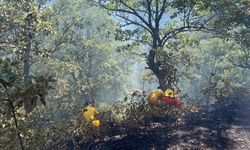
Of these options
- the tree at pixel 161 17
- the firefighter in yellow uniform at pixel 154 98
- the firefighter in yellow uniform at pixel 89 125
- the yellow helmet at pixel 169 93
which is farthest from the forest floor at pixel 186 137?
the tree at pixel 161 17

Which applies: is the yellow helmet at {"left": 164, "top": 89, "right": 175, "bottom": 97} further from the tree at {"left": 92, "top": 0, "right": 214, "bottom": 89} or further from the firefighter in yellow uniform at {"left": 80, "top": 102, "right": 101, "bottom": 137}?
the firefighter in yellow uniform at {"left": 80, "top": 102, "right": 101, "bottom": 137}

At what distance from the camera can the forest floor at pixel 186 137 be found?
10008 mm

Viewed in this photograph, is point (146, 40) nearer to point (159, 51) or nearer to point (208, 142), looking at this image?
point (159, 51)

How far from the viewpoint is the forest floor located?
10008 millimetres

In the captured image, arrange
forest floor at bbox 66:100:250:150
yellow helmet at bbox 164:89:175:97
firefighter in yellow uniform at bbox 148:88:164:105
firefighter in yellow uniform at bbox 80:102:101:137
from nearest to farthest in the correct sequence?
forest floor at bbox 66:100:250:150, firefighter in yellow uniform at bbox 80:102:101:137, firefighter in yellow uniform at bbox 148:88:164:105, yellow helmet at bbox 164:89:175:97

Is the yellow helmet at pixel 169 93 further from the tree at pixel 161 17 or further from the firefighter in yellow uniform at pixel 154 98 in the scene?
the tree at pixel 161 17

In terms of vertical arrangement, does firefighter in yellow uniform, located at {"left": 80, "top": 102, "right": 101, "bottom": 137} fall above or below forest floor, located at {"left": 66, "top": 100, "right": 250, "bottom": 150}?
above

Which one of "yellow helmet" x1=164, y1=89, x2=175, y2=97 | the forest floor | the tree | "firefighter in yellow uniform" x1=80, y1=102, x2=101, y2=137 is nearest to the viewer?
the forest floor

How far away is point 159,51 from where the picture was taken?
14352mm

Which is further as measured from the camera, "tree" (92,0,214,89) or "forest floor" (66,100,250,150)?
"tree" (92,0,214,89)

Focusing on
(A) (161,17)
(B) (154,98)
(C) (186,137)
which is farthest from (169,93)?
(A) (161,17)

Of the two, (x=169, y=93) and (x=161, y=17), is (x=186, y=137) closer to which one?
(x=169, y=93)

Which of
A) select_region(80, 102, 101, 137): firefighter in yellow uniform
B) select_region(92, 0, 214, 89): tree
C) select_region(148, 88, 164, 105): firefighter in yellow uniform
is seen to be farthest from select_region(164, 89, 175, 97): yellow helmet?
select_region(80, 102, 101, 137): firefighter in yellow uniform

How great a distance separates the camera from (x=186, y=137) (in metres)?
10.8
